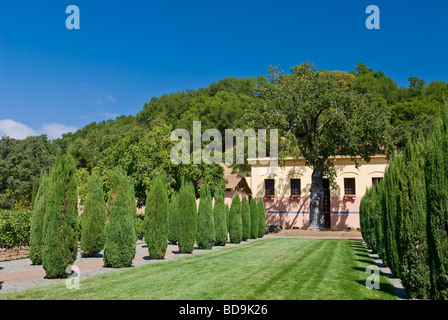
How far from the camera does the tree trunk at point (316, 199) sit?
3616 cm

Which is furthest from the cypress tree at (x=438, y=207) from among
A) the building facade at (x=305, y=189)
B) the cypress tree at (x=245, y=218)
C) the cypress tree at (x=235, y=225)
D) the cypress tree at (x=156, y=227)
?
the building facade at (x=305, y=189)

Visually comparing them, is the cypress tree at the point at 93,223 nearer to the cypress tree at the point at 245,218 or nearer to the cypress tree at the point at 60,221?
the cypress tree at the point at 60,221

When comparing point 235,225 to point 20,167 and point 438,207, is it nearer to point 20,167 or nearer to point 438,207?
point 438,207

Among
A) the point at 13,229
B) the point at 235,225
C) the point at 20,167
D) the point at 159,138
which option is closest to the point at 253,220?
the point at 235,225

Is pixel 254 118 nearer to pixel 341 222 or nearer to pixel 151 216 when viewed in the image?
pixel 341 222

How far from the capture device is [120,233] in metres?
12.2

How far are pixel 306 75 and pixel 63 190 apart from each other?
30093mm

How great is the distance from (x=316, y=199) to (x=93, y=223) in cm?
2532

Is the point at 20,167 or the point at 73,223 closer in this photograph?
the point at 73,223

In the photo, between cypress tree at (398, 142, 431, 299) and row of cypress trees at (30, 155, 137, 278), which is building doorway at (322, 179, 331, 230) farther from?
cypress tree at (398, 142, 431, 299)

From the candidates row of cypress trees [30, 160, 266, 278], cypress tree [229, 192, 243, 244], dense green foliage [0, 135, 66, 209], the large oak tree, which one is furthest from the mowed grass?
dense green foliage [0, 135, 66, 209]
